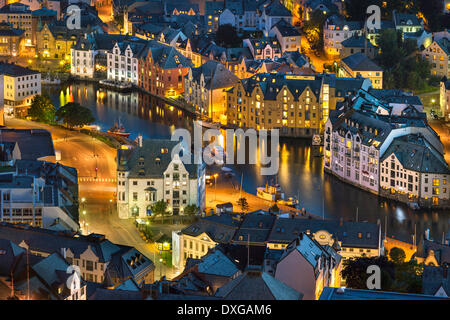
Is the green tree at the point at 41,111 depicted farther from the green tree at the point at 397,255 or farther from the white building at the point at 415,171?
the green tree at the point at 397,255

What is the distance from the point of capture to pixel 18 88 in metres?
65.2

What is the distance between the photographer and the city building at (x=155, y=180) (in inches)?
1710

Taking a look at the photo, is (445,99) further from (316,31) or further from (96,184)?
(96,184)

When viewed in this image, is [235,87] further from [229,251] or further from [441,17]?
[229,251]

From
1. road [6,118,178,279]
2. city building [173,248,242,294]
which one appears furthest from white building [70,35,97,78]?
city building [173,248,242,294]

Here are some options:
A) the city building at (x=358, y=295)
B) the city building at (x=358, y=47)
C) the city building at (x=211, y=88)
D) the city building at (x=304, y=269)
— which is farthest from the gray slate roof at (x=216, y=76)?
the city building at (x=358, y=295)

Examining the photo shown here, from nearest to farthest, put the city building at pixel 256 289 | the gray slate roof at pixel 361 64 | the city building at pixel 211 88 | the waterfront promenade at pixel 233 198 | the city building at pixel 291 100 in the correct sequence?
the city building at pixel 256 289 < the waterfront promenade at pixel 233 198 < the city building at pixel 291 100 < the city building at pixel 211 88 < the gray slate roof at pixel 361 64

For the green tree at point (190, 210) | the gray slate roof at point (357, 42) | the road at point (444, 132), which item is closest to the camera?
the green tree at point (190, 210)

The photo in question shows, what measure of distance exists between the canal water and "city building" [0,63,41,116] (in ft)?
9.69

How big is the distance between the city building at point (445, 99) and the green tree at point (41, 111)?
70.7ft

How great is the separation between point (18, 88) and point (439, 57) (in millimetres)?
25861

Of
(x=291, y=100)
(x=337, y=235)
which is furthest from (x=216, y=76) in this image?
(x=337, y=235)

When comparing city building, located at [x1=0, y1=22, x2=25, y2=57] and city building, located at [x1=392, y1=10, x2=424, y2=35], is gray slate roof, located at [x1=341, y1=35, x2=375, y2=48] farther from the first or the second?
city building, located at [x1=0, y1=22, x2=25, y2=57]
